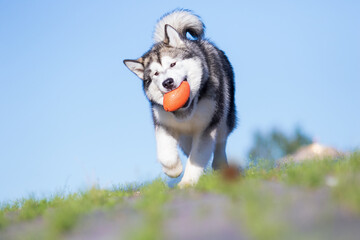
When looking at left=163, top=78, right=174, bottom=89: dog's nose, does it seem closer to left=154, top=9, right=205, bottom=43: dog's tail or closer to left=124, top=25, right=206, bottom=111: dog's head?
left=124, top=25, right=206, bottom=111: dog's head

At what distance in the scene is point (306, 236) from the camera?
7.55 feet

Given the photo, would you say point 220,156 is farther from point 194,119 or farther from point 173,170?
point 194,119

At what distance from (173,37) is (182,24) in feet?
3.30

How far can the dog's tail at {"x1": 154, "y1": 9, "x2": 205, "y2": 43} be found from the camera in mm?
6938

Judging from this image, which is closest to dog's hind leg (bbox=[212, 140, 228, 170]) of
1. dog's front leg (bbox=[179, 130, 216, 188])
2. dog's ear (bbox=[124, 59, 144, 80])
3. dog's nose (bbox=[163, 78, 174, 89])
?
dog's front leg (bbox=[179, 130, 216, 188])

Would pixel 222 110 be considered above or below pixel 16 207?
above

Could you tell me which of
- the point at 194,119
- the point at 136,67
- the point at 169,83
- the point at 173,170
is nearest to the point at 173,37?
the point at 136,67

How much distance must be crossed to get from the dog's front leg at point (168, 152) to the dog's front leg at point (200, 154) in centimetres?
19

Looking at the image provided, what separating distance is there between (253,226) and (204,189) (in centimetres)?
174

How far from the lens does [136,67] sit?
6.27 meters

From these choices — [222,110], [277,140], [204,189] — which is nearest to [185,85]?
[222,110]

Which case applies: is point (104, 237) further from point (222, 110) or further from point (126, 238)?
point (222, 110)

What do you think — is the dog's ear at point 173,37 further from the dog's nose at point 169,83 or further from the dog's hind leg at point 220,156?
the dog's hind leg at point 220,156

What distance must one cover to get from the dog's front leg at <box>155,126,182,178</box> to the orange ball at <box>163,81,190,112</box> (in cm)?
57
